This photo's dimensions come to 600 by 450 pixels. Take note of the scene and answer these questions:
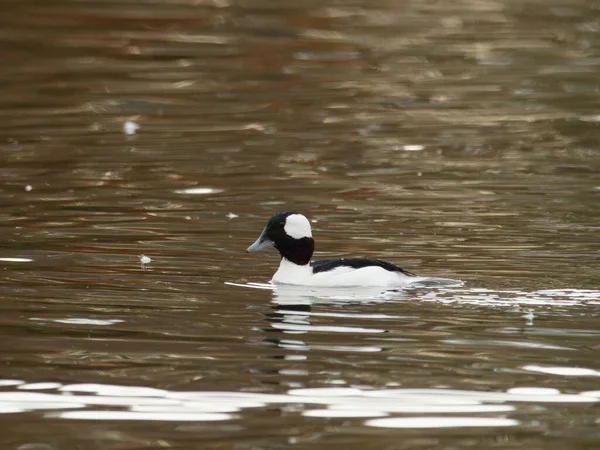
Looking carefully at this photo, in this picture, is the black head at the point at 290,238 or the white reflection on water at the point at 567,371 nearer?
the white reflection on water at the point at 567,371

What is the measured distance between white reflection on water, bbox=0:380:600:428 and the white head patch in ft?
11.7

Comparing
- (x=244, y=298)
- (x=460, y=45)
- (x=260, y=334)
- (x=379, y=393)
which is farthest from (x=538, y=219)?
(x=460, y=45)

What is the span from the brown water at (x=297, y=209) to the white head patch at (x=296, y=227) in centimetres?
50

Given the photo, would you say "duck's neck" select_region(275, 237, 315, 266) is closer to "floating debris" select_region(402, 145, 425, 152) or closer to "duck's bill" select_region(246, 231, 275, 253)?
"duck's bill" select_region(246, 231, 275, 253)

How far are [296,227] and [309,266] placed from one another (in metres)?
0.33

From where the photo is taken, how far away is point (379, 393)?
29.2ft

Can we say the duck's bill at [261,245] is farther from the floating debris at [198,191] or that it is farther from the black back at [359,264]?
the floating debris at [198,191]

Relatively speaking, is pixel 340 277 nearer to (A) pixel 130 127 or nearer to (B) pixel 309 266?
(B) pixel 309 266

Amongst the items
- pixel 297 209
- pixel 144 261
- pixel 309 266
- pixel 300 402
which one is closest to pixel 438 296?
pixel 309 266

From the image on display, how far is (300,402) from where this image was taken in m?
8.75

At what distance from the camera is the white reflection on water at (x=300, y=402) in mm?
8438

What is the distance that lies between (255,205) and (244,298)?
421 centimetres

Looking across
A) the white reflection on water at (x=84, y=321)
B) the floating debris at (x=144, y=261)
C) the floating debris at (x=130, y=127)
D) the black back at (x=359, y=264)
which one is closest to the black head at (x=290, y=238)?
the black back at (x=359, y=264)

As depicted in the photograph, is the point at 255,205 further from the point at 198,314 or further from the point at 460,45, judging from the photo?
the point at 460,45
